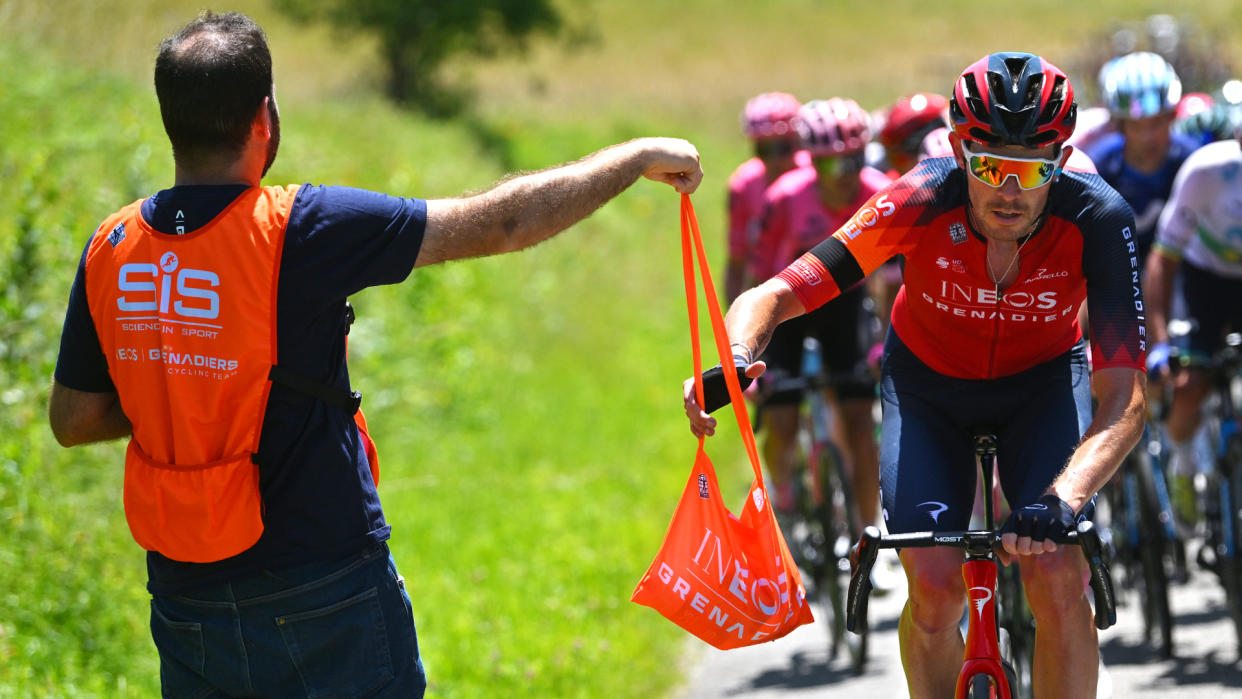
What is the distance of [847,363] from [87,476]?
406 centimetres

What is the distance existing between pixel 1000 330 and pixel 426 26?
32115 millimetres

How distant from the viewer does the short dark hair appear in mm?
3457

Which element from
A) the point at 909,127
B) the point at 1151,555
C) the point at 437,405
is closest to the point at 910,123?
the point at 909,127

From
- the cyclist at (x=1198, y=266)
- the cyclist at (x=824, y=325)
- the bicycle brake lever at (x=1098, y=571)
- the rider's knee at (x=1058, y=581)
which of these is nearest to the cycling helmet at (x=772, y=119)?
the cyclist at (x=824, y=325)

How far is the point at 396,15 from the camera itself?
35344mm

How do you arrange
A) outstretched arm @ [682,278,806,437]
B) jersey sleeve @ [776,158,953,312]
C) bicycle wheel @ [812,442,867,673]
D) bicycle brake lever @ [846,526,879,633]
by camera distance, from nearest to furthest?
bicycle brake lever @ [846,526,879,633] → outstretched arm @ [682,278,806,437] → jersey sleeve @ [776,158,953,312] → bicycle wheel @ [812,442,867,673]

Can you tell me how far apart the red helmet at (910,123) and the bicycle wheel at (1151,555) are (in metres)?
2.68

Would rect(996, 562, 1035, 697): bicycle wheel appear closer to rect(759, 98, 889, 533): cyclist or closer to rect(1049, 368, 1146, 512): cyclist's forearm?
rect(1049, 368, 1146, 512): cyclist's forearm

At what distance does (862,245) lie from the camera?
459 cm

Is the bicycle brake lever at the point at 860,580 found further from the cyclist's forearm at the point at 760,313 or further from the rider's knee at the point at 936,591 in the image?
the cyclist's forearm at the point at 760,313

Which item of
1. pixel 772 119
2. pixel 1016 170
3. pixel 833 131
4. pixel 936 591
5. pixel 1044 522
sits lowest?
pixel 936 591

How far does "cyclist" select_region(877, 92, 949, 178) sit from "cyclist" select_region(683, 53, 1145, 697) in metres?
4.21

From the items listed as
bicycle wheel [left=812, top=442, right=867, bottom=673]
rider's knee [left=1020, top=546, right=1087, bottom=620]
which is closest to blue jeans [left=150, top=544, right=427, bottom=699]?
rider's knee [left=1020, top=546, right=1087, bottom=620]

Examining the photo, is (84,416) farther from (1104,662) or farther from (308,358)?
(1104,662)
